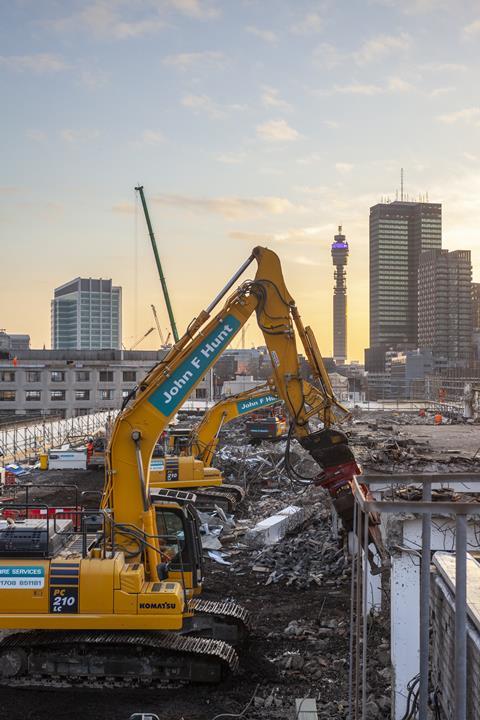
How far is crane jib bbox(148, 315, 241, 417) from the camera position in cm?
1226

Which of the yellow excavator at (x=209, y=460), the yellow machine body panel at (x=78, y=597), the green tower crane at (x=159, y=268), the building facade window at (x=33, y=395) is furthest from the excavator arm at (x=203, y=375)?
the building facade window at (x=33, y=395)

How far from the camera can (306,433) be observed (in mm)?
14523

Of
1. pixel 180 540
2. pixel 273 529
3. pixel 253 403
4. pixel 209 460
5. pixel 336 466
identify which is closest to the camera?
pixel 180 540

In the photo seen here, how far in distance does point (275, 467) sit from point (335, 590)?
54.1 ft

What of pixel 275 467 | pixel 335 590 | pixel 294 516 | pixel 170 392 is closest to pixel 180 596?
pixel 170 392

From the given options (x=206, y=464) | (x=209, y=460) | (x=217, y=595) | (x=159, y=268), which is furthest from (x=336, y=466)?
(x=159, y=268)

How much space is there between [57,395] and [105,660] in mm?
67319

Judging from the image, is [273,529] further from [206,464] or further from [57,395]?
[57,395]

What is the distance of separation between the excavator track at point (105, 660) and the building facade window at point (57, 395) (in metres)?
66.6

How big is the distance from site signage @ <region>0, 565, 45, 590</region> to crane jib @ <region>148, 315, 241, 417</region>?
3281mm

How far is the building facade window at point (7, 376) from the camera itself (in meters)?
73.6

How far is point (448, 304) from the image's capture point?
604ft

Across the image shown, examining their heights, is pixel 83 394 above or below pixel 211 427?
below

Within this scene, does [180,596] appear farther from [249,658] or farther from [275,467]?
[275,467]
